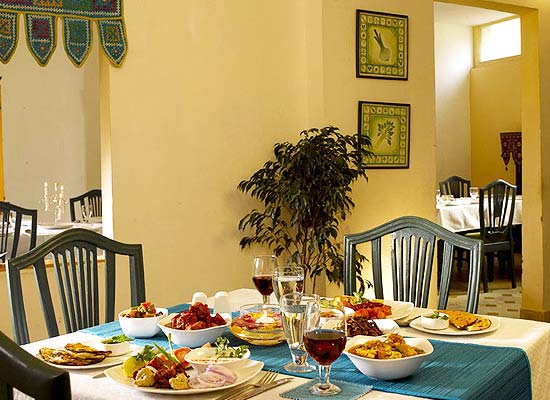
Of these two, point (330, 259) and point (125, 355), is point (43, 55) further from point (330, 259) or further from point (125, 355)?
point (125, 355)

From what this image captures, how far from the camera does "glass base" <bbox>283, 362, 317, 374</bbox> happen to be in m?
1.65

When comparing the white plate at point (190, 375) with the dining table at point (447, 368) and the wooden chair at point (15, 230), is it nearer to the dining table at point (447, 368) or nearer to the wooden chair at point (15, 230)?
the dining table at point (447, 368)

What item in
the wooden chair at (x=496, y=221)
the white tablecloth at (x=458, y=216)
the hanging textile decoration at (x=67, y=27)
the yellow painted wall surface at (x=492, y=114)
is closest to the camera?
the hanging textile decoration at (x=67, y=27)

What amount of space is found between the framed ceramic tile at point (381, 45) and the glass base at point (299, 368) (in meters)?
3.31

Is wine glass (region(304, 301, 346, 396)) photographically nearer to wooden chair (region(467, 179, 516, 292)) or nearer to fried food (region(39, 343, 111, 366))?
Answer: fried food (region(39, 343, 111, 366))

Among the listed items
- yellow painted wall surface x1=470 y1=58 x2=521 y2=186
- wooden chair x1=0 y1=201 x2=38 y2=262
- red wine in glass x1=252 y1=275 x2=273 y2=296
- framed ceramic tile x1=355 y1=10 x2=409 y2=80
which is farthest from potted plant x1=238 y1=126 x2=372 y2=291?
yellow painted wall surface x1=470 y1=58 x2=521 y2=186

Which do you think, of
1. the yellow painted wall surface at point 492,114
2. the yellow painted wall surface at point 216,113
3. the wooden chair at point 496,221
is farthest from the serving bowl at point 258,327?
the yellow painted wall surface at point 492,114

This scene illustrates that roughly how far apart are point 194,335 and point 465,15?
8.09 m

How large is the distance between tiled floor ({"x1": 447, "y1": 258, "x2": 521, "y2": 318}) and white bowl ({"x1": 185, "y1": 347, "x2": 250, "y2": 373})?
14.4ft

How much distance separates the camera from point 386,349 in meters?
1.60

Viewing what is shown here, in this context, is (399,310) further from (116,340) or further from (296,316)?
(116,340)

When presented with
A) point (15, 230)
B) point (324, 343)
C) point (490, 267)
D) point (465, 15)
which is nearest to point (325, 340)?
point (324, 343)

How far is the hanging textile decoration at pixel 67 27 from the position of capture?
3629mm

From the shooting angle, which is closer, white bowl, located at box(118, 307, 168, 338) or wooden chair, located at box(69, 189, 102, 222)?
white bowl, located at box(118, 307, 168, 338)
